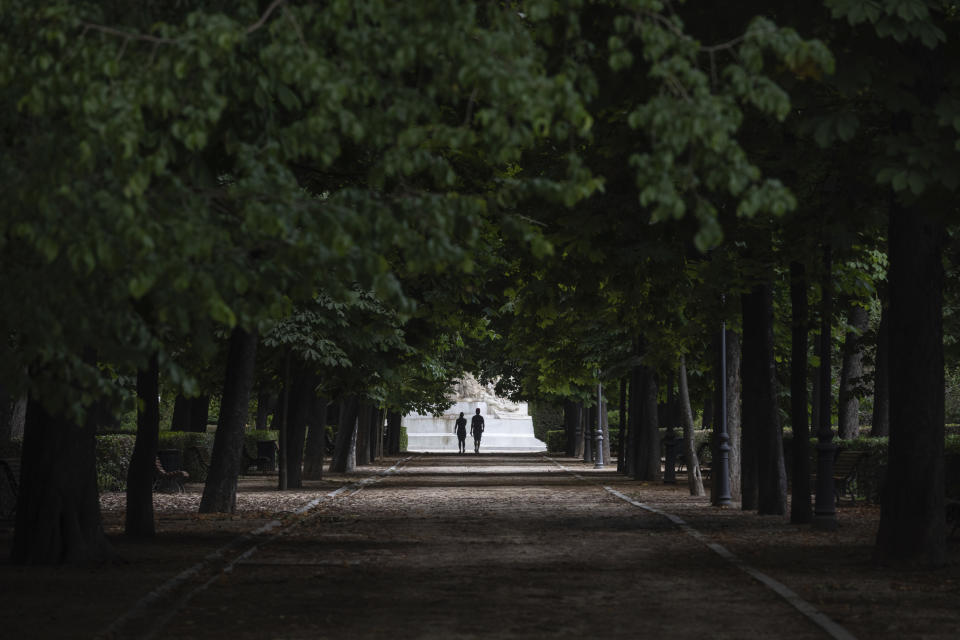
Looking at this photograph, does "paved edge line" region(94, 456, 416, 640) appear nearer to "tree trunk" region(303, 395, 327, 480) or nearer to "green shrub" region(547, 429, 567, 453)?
"tree trunk" region(303, 395, 327, 480)

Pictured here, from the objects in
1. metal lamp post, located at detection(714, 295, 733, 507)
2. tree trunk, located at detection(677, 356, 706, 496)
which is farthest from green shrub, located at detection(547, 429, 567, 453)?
metal lamp post, located at detection(714, 295, 733, 507)

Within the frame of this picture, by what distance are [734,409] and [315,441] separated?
48.3 ft

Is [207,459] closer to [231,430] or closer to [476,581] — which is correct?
[231,430]

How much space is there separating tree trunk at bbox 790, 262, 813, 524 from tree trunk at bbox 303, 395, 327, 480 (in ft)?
59.7

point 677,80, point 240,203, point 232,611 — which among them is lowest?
point 232,611

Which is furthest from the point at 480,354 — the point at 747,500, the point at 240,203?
the point at 240,203

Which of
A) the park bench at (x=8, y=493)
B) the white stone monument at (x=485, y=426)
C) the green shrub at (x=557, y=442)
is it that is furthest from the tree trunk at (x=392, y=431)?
the park bench at (x=8, y=493)

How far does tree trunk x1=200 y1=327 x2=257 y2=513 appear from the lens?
22.9 meters

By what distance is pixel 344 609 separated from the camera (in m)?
11.1

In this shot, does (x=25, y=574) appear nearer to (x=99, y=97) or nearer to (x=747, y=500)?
(x=99, y=97)

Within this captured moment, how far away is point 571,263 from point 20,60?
1085 centimetres

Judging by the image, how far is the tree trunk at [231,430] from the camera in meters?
22.9

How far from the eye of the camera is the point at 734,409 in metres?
26.8

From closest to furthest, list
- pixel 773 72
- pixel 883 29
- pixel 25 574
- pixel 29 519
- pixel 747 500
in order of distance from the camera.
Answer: pixel 883 29
pixel 773 72
pixel 25 574
pixel 29 519
pixel 747 500
